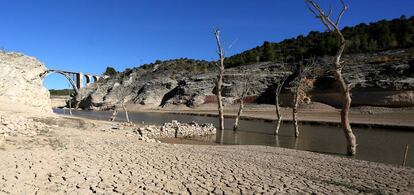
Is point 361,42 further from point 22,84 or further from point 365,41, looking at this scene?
point 22,84

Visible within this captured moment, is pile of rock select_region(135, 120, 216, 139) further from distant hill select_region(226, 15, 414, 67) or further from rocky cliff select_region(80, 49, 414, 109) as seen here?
distant hill select_region(226, 15, 414, 67)

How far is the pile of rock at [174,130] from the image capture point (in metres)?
26.9

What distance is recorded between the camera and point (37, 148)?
13.6 m

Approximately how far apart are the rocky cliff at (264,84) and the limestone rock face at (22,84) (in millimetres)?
18216

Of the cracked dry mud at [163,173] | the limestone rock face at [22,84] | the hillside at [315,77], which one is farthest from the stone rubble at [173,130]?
the hillside at [315,77]

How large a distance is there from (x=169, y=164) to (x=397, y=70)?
5502 centimetres

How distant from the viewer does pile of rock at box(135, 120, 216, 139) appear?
26.9 meters

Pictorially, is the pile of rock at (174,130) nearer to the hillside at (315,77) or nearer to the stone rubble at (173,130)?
the stone rubble at (173,130)

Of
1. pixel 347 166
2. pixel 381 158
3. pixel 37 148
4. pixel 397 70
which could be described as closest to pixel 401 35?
pixel 397 70

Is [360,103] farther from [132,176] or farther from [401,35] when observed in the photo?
[132,176]

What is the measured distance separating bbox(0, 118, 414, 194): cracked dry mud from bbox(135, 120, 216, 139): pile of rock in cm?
→ 1130

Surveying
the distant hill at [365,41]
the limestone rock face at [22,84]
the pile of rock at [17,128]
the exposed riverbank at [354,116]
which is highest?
the distant hill at [365,41]

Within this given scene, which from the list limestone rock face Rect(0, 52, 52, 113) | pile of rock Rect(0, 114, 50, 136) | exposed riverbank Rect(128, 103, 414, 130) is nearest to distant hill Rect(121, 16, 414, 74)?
exposed riverbank Rect(128, 103, 414, 130)

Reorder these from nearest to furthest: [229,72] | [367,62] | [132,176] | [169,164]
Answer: [132,176]
[169,164]
[367,62]
[229,72]
